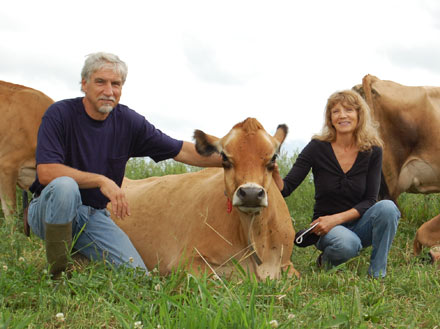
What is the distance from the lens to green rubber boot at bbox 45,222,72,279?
4246 mm

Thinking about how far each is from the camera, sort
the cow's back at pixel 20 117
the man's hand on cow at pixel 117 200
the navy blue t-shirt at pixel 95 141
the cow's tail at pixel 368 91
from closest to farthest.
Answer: the man's hand on cow at pixel 117 200
the navy blue t-shirt at pixel 95 141
the cow's tail at pixel 368 91
the cow's back at pixel 20 117

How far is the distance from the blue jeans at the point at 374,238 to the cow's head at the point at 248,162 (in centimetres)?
113

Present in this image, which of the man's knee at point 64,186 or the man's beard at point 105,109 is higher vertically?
the man's beard at point 105,109

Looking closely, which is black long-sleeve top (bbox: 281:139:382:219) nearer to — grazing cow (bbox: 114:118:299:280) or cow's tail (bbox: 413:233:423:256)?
grazing cow (bbox: 114:118:299:280)

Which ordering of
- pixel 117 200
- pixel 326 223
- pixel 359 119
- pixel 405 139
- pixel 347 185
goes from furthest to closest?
pixel 405 139, pixel 359 119, pixel 347 185, pixel 326 223, pixel 117 200

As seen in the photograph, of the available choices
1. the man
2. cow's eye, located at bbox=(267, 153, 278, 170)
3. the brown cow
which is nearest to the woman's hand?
cow's eye, located at bbox=(267, 153, 278, 170)

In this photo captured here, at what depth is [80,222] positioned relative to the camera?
468cm

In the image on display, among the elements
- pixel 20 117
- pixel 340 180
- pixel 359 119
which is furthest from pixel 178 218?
pixel 20 117

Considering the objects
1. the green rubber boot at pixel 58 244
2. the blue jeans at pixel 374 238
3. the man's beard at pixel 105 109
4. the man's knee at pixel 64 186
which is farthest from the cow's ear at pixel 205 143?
the blue jeans at pixel 374 238

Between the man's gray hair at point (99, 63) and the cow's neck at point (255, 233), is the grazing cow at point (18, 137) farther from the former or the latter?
the cow's neck at point (255, 233)

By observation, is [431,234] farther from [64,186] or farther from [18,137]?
[18,137]

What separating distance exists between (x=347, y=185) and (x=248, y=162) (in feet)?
4.90

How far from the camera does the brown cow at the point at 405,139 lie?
26.2ft

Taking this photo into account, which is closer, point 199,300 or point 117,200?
point 199,300
